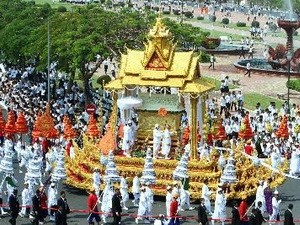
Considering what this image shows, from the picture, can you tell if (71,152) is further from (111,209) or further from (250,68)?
(250,68)

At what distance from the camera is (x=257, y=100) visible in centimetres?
5572

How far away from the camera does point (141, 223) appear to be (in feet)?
99.7

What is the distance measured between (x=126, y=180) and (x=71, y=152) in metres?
3.84

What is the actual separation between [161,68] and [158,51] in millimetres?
630

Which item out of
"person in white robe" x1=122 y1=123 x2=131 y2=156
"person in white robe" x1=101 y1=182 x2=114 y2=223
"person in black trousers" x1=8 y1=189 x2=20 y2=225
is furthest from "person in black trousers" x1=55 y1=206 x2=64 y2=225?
"person in white robe" x1=122 y1=123 x2=131 y2=156

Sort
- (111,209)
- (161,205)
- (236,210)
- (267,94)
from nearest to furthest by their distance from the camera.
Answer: (236,210)
(111,209)
(161,205)
(267,94)

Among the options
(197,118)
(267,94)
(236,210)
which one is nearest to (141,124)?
(197,118)

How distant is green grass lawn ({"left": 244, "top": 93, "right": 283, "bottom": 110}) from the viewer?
53.6 m

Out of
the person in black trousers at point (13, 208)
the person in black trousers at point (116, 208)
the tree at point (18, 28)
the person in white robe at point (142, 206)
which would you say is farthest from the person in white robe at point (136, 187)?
the tree at point (18, 28)

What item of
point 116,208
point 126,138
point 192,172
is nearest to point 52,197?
point 116,208

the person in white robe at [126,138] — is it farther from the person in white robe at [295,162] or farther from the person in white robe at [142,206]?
the person in white robe at [295,162]

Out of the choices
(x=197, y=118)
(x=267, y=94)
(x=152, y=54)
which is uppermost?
(x=152, y=54)

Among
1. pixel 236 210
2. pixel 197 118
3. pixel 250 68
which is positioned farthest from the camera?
pixel 250 68

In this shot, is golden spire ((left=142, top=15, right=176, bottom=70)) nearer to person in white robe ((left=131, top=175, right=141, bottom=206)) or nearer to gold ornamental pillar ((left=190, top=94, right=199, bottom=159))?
gold ornamental pillar ((left=190, top=94, right=199, bottom=159))
